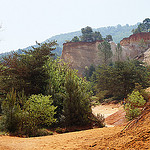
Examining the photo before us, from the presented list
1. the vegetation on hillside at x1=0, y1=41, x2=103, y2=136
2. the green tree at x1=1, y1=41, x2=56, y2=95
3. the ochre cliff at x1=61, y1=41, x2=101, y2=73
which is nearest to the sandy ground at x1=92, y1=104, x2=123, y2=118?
the vegetation on hillside at x1=0, y1=41, x2=103, y2=136

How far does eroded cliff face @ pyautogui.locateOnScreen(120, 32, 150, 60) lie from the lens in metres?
49.6

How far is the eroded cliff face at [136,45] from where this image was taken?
4959 centimetres

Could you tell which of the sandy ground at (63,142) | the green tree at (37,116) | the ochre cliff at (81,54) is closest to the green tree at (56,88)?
the green tree at (37,116)

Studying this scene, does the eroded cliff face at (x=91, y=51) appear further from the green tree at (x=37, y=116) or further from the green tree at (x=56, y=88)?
the green tree at (x=37, y=116)

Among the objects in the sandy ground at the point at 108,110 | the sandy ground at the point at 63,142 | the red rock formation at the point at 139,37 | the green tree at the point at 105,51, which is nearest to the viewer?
the sandy ground at the point at 63,142

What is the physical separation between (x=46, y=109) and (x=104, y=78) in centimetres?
1940

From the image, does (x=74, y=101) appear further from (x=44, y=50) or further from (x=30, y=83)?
(x=44, y=50)

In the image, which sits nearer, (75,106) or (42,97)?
(42,97)

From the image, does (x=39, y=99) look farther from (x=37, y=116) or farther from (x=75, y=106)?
(x=75, y=106)

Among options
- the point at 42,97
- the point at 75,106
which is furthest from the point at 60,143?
the point at 75,106

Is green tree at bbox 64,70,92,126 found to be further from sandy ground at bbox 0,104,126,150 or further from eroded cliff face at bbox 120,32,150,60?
eroded cliff face at bbox 120,32,150,60

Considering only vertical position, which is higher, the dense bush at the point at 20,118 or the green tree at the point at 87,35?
the green tree at the point at 87,35

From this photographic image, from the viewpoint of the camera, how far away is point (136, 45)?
51.4 meters

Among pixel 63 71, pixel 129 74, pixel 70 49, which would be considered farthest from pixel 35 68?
pixel 70 49
